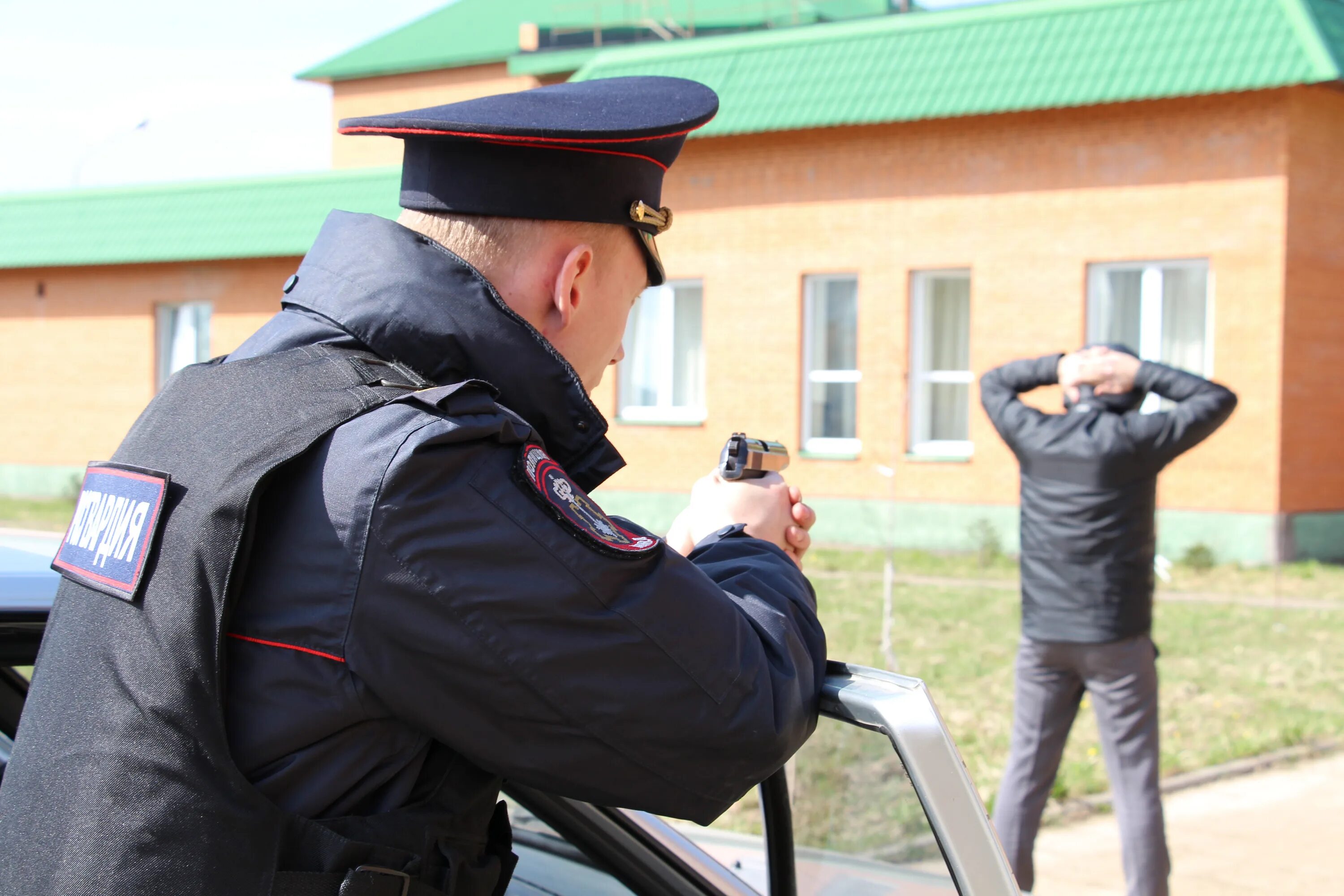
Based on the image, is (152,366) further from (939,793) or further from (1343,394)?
(939,793)

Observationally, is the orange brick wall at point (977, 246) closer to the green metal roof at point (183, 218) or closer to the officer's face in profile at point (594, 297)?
the green metal roof at point (183, 218)

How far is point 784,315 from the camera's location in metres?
14.6

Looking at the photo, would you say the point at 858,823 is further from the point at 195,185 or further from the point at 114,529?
the point at 195,185

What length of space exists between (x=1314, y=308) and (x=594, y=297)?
12626mm

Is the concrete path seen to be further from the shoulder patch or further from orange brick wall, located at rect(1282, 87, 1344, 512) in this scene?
orange brick wall, located at rect(1282, 87, 1344, 512)

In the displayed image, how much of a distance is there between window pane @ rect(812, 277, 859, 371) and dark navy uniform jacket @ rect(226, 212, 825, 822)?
44.1ft

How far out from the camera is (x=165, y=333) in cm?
1931

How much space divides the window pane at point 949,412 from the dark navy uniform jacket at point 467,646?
42.8ft

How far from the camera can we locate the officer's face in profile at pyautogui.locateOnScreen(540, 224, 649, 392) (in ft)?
4.70

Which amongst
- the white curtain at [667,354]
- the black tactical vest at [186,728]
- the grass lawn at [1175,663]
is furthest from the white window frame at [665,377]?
the black tactical vest at [186,728]

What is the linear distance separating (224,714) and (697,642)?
449mm

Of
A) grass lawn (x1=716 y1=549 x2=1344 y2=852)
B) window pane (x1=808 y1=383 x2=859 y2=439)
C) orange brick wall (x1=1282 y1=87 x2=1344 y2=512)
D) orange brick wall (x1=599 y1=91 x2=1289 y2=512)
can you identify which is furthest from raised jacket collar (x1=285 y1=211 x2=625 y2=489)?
window pane (x1=808 y1=383 x2=859 y2=439)

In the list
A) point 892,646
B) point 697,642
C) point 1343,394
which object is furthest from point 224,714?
point 1343,394

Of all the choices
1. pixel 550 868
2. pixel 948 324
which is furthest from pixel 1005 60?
pixel 550 868
